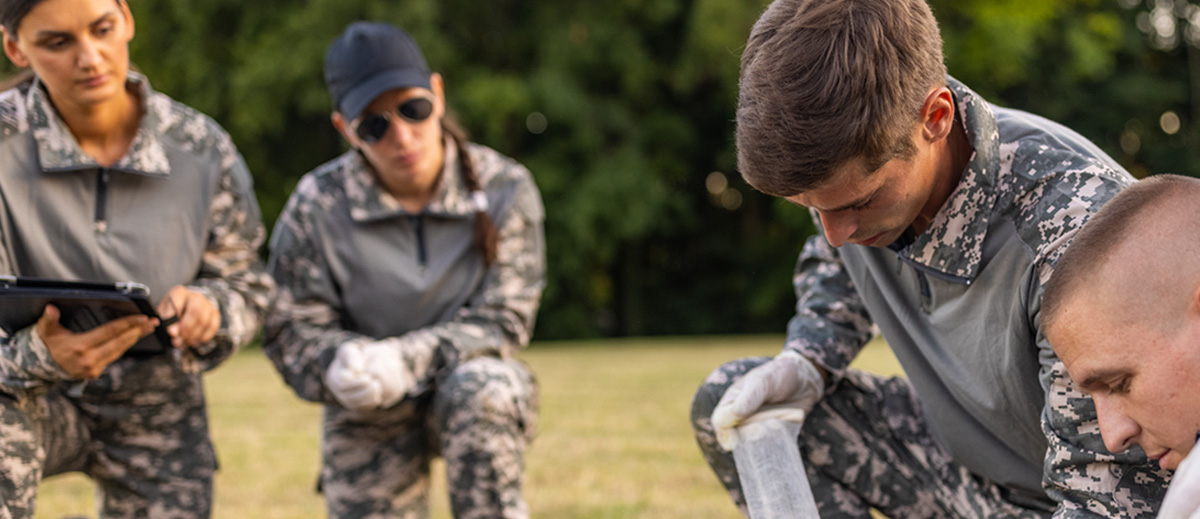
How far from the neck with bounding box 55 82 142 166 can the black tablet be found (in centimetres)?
55

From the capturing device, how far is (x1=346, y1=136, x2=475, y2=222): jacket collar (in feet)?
11.6

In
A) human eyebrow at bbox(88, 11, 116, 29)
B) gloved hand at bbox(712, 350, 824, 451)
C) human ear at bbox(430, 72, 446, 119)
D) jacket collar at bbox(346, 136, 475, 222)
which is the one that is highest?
human eyebrow at bbox(88, 11, 116, 29)

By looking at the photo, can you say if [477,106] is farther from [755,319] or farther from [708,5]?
[755,319]

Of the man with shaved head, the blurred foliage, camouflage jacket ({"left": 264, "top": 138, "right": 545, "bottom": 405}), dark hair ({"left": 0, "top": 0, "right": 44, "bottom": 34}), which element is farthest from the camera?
the blurred foliage

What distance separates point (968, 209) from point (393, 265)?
1945 mm

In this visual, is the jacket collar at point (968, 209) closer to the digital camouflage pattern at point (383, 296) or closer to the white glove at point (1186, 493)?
the white glove at point (1186, 493)

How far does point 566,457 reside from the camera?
553 centimetres

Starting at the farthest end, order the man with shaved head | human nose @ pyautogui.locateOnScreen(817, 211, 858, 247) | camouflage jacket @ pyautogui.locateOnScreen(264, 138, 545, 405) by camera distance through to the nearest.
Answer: camouflage jacket @ pyautogui.locateOnScreen(264, 138, 545, 405) < human nose @ pyautogui.locateOnScreen(817, 211, 858, 247) < the man with shaved head

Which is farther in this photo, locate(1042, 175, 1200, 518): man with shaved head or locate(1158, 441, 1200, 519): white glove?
locate(1042, 175, 1200, 518): man with shaved head

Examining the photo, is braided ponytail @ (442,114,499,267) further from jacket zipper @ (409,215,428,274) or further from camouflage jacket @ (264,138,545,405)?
jacket zipper @ (409,215,428,274)

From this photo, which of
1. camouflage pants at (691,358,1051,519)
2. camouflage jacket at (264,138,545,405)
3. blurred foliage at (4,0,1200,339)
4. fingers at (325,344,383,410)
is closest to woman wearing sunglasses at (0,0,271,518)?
camouflage jacket at (264,138,545,405)

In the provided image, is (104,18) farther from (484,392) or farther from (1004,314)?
(1004,314)

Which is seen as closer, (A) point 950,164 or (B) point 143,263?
(A) point 950,164

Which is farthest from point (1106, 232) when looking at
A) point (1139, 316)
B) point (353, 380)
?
point (353, 380)
